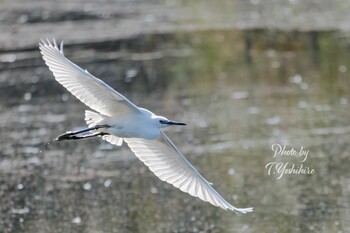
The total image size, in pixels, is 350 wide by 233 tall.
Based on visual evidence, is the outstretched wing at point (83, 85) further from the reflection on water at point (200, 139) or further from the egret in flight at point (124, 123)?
the reflection on water at point (200, 139)

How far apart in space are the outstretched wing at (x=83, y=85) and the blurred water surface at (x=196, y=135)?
6.32ft

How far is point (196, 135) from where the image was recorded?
37.1 feet

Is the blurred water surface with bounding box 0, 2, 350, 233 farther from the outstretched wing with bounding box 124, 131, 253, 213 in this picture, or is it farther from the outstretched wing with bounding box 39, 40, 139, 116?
the outstretched wing with bounding box 39, 40, 139, 116

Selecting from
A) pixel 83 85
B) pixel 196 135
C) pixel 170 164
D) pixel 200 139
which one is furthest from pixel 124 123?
pixel 196 135

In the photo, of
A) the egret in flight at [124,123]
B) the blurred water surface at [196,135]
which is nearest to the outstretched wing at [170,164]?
the egret in flight at [124,123]

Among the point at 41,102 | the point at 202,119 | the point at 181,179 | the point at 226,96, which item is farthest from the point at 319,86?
the point at 181,179

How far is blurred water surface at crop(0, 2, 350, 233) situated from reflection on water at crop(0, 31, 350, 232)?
0.06ft

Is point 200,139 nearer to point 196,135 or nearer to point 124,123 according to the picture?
point 196,135

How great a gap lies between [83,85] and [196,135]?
496 centimetres

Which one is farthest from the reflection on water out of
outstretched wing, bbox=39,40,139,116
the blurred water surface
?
outstretched wing, bbox=39,40,139,116

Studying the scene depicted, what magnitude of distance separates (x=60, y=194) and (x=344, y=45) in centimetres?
818

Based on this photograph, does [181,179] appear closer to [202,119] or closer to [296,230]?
[296,230]

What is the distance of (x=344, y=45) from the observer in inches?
633

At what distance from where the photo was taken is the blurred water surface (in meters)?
8.56
